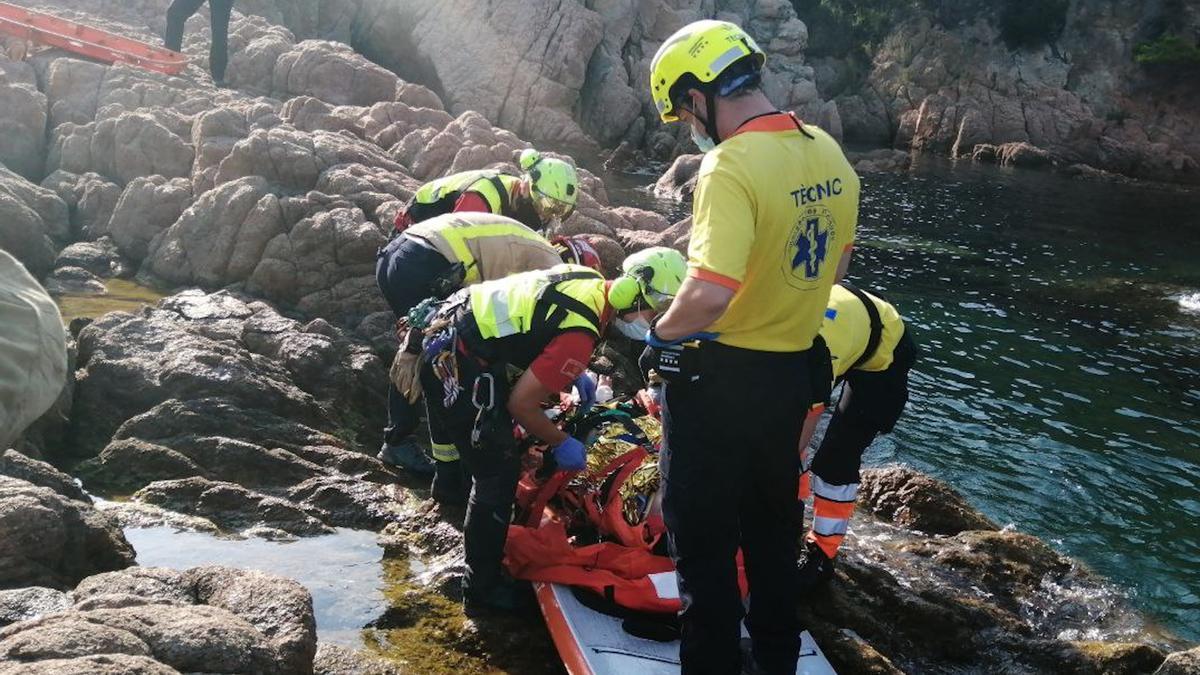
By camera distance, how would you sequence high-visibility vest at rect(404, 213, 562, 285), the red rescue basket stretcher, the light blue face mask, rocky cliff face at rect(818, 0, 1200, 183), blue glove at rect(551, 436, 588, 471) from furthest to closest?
1. rocky cliff face at rect(818, 0, 1200, 183)
2. the red rescue basket stretcher
3. high-visibility vest at rect(404, 213, 562, 285)
4. blue glove at rect(551, 436, 588, 471)
5. the light blue face mask

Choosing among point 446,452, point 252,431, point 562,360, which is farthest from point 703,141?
point 252,431

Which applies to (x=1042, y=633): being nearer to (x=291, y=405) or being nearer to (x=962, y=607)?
(x=962, y=607)

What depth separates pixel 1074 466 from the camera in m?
11.5

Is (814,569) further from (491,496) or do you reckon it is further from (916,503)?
(916,503)

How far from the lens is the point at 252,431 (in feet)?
25.9

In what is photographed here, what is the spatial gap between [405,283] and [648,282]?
8.75 ft

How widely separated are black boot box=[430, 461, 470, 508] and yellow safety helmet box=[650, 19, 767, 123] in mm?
3500

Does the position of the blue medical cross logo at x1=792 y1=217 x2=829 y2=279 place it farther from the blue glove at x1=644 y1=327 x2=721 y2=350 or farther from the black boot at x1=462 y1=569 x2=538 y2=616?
the black boot at x1=462 y1=569 x2=538 y2=616

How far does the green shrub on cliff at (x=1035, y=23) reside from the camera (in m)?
47.7

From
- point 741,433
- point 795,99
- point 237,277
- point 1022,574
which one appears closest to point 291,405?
point 237,277

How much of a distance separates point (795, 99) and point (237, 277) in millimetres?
33735

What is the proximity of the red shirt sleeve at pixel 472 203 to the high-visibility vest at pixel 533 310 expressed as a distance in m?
2.60

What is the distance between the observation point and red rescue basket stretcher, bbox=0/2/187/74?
17750 millimetres

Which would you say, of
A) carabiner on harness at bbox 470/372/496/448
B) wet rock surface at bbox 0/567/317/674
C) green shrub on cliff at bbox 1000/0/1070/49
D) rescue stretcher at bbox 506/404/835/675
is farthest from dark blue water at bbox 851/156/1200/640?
green shrub on cliff at bbox 1000/0/1070/49
